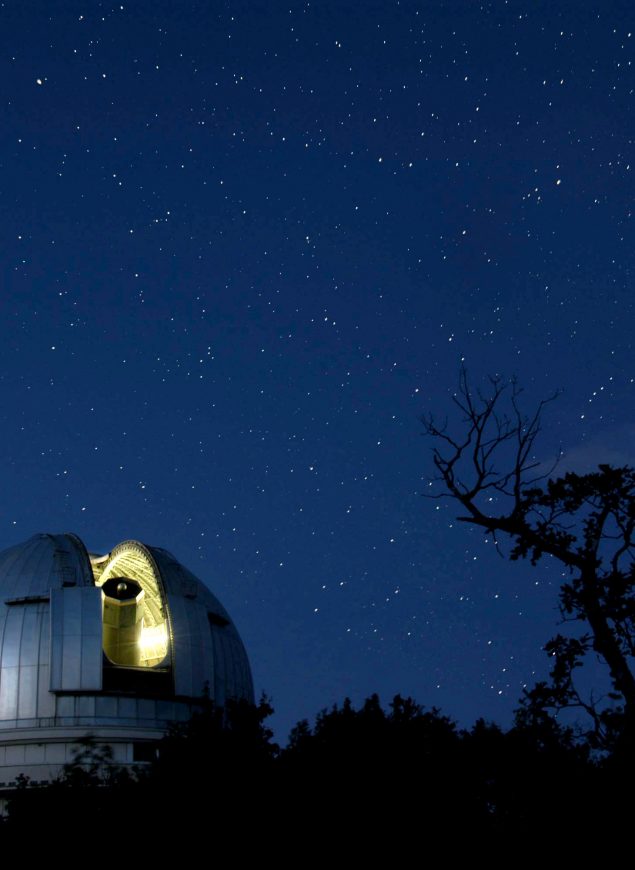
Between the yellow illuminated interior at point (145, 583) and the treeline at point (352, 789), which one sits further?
the yellow illuminated interior at point (145, 583)

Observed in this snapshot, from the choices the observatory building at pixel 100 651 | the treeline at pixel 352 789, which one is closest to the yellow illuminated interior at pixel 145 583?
the observatory building at pixel 100 651

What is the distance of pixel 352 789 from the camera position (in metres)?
12.8

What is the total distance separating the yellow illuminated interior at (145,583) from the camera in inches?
1243

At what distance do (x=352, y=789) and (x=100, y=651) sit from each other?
17867 mm

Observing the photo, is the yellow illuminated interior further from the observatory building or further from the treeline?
the treeline

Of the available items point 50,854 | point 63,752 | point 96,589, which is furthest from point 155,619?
point 50,854

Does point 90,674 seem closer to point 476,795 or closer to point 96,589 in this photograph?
point 96,589

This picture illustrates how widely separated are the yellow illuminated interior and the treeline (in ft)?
55.2

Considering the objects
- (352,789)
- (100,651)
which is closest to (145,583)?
(100,651)

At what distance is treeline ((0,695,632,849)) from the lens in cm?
1205

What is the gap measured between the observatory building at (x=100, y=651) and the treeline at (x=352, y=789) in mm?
13543

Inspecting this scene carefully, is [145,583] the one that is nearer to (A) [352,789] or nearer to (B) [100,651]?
(B) [100,651]

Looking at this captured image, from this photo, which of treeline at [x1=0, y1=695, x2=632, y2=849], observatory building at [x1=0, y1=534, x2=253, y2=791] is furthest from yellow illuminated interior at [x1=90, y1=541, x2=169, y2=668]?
treeline at [x1=0, y1=695, x2=632, y2=849]

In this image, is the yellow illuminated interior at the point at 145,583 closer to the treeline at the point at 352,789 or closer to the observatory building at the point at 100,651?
the observatory building at the point at 100,651
